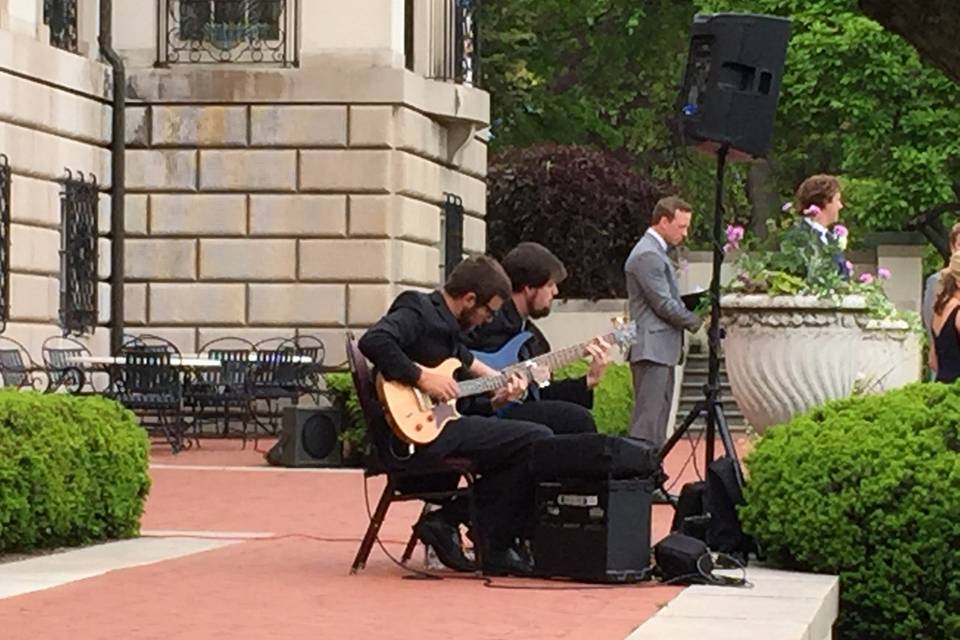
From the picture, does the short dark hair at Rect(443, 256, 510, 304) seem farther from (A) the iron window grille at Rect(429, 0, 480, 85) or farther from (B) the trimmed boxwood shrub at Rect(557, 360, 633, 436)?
(A) the iron window grille at Rect(429, 0, 480, 85)

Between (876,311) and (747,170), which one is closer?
(876,311)

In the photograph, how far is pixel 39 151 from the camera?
25.5 metres

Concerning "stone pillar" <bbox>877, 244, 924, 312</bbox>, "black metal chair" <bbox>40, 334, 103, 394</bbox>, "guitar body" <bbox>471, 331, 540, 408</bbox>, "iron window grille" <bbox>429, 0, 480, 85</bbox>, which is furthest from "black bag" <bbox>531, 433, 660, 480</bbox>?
"stone pillar" <bbox>877, 244, 924, 312</bbox>

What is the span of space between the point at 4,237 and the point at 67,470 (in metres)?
11.4

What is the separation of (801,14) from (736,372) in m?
28.5

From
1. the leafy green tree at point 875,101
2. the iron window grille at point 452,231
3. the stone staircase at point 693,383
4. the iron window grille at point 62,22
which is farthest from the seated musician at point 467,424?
the leafy green tree at point 875,101

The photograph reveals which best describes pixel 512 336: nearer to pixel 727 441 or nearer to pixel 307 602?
pixel 727 441

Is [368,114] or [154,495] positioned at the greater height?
[368,114]

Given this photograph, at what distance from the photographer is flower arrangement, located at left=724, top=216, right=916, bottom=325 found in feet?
49.8

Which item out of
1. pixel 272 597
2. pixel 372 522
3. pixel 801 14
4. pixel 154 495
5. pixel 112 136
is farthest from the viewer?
pixel 801 14

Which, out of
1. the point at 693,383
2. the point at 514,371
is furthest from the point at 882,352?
the point at 693,383

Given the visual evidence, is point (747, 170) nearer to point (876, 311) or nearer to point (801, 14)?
point (801, 14)

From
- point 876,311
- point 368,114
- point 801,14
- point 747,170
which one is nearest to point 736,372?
point 876,311

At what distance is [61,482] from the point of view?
13.2 metres
